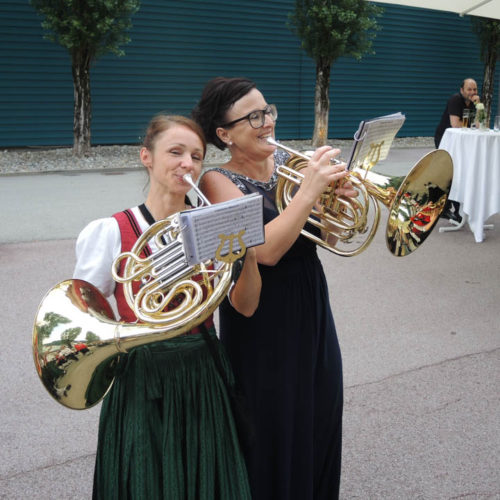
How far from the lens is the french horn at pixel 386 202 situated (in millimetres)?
1869

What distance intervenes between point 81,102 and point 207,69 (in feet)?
11.1

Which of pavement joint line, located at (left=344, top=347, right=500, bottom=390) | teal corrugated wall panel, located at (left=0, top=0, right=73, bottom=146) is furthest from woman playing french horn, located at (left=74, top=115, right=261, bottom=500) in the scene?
teal corrugated wall panel, located at (left=0, top=0, right=73, bottom=146)

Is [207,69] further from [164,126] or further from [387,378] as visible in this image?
[164,126]

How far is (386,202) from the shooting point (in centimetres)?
188

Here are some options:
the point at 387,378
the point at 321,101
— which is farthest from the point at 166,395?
the point at 321,101

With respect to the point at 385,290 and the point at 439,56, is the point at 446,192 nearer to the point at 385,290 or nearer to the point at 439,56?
the point at 385,290

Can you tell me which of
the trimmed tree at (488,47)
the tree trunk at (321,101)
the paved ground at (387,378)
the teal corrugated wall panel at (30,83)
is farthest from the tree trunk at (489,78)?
the paved ground at (387,378)

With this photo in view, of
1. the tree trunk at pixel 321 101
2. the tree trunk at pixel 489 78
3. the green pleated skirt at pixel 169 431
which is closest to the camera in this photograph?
the green pleated skirt at pixel 169 431

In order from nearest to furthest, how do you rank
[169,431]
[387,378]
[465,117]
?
[169,431], [387,378], [465,117]

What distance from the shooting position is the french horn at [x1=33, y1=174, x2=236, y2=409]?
4.38ft

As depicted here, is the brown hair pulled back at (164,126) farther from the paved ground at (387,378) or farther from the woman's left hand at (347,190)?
the paved ground at (387,378)

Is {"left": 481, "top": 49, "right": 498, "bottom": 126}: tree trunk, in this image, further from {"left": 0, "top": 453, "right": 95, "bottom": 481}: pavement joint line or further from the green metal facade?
{"left": 0, "top": 453, "right": 95, "bottom": 481}: pavement joint line

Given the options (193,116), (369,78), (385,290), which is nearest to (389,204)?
(193,116)

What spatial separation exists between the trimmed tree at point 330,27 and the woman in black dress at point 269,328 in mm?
10245
